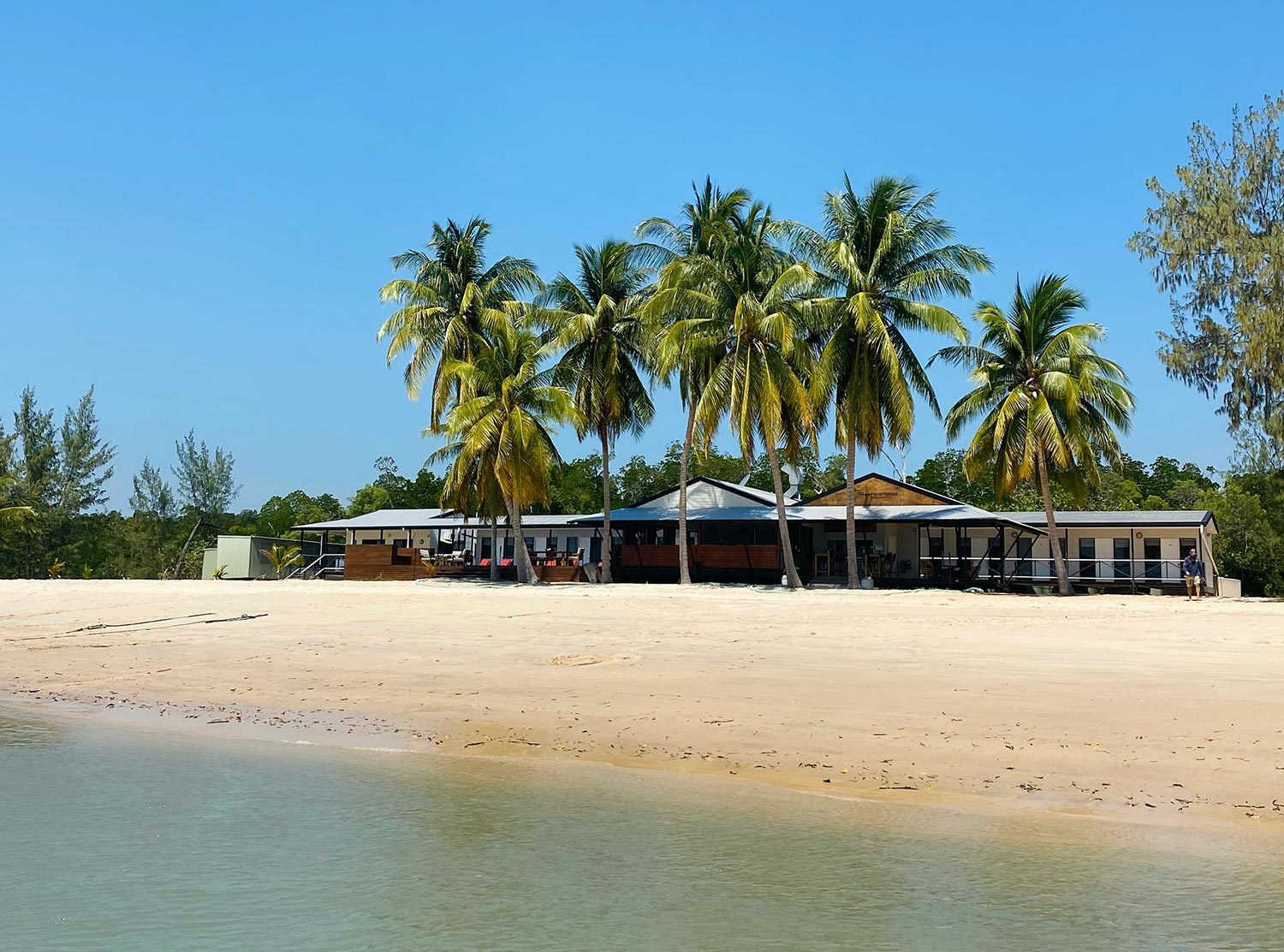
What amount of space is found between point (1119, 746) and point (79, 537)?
5994cm

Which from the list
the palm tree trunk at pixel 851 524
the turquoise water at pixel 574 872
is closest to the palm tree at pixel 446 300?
the palm tree trunk at pixel 851 524

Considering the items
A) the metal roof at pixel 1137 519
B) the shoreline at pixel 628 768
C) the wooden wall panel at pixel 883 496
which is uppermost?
the wooden wall panel at pixel 883 496

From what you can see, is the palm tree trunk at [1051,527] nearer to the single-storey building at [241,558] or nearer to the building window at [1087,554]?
the building window at [1087,554]

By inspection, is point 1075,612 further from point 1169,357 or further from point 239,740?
point 239,740

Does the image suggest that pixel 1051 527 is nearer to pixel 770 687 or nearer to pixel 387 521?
pixel 770 687

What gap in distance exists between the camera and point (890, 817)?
23.5 feet

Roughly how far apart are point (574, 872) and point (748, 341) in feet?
81.1

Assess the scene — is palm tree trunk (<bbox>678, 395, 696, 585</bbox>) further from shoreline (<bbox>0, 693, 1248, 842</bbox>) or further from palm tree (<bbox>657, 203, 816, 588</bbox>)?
shoreline (<bbox>0, 693, 1248, 842</bbox>)

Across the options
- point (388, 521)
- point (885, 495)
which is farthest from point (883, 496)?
point (388, 521)

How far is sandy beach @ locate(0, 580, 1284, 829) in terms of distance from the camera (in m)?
8.04

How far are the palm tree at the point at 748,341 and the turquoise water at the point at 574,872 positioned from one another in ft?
71.4

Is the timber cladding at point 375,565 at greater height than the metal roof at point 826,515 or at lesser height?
lesser

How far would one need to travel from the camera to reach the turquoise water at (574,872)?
548cm

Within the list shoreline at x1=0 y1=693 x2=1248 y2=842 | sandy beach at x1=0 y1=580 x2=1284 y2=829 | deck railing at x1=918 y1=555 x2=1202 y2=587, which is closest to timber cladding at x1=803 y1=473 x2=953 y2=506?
deck railing at x1=918 y1=555 x2=1202 y2=587
